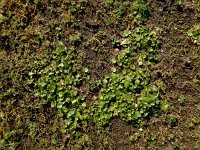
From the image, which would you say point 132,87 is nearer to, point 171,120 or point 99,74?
point 99,74

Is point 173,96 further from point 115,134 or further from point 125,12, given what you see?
point 125,12

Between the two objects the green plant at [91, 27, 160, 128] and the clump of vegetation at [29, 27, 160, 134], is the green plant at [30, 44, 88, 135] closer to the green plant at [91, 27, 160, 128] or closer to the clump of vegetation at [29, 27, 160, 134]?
the clump of vegetation at [29, 27, 160, 134]

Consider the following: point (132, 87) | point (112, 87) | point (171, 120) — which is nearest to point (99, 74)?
point (112, 87)

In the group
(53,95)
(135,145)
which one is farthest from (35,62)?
(135,145)

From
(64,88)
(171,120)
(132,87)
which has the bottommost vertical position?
(171,120)

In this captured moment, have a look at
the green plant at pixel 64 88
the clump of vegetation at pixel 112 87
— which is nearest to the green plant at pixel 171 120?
the clump of vegetation at pixel 112 87

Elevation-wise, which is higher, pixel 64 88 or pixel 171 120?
pixel 64 88

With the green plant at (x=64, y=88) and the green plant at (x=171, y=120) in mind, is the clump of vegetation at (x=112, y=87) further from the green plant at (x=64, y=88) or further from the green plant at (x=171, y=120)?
the green plant at (x=171, y=120)

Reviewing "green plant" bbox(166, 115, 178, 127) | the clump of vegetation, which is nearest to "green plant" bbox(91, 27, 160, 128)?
the clump of vegetation
